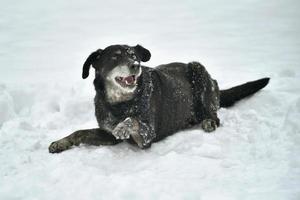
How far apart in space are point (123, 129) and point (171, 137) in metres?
0.81

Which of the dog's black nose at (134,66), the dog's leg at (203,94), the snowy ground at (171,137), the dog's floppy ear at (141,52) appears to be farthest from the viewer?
the dog's leg at (203,94)

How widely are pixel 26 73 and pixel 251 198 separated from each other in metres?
6.70

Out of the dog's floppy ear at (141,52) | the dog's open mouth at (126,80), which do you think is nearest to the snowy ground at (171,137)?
the dog's open mouth at (126,80)

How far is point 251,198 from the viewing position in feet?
13.3

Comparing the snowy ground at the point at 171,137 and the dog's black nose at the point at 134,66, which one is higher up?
the dog's black nose at the point at 134,66

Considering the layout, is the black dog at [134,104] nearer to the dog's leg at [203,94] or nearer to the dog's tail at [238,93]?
the dog's leg at [203,94]

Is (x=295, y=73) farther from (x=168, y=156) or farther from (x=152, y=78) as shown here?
(x=168, y=156)

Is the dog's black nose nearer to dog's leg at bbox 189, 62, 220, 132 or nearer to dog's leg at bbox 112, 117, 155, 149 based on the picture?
dog's leg at bbox 112, 117, 155, 149

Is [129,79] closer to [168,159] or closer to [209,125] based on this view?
[168,159]

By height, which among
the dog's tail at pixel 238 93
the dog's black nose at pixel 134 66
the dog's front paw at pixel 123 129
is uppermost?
the dog's black nose at pixel 134 66

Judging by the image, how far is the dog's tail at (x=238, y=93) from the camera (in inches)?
286

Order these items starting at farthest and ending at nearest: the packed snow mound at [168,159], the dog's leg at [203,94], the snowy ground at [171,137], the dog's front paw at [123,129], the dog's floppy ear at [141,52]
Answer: the dog's leg at [203,94] → the dog's floppy ear at [141,52] → the dog's front paw at [123,129] → the snowy ground at [171,137] → the packed snow mound at [168,159]

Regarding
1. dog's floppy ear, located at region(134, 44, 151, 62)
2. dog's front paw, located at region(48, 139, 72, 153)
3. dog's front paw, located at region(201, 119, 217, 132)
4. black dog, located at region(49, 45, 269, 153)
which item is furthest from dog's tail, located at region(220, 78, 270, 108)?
dog's front paw, located at region(48, 139, 72, 153)

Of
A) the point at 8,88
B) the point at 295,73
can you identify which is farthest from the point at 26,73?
the point at 295,73
